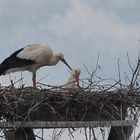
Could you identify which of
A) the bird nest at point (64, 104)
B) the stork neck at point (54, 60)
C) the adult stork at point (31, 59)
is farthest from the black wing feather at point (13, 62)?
the bird nest at point (64, 104)

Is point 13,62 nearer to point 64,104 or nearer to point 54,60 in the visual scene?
point 54,60

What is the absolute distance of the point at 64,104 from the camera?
5773 millimetres

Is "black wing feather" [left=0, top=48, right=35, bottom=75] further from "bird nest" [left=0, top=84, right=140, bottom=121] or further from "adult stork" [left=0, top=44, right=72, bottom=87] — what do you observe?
"bird nest" [left=0, top=84, right=140, bottom=121]

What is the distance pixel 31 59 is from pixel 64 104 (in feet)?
13.9

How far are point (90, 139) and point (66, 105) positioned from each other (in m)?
0.67

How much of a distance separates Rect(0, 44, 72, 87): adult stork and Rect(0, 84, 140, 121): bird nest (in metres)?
3.80

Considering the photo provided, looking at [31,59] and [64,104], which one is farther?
[31,59]

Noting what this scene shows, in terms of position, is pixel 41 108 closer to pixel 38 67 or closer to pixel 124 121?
pixel 124 121

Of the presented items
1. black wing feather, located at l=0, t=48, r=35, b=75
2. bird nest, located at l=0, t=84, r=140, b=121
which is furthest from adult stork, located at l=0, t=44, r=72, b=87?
bird nest, located at l=0, t=84, r=140, b=121

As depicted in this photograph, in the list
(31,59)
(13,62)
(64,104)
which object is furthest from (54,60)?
(64,104)

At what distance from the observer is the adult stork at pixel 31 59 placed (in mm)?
9812

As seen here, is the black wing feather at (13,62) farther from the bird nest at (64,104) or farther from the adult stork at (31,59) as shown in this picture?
the bird nest at (64,104)

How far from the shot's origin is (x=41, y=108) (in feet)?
18.7

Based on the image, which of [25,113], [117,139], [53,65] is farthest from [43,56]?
[25,113]
